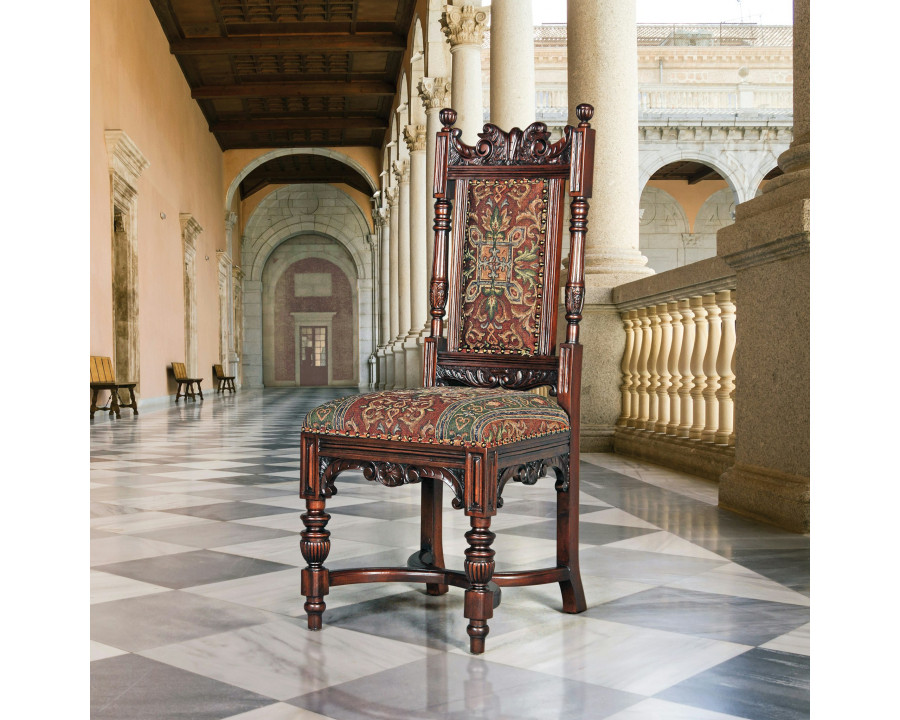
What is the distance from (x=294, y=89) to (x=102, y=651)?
18530 millimetres

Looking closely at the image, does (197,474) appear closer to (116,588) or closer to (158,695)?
(116,588)

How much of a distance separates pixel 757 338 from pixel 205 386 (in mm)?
18014

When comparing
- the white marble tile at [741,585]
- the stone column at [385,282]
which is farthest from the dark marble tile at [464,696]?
the stone column at [385,282]

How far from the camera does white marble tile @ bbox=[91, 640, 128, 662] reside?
1.90 metres

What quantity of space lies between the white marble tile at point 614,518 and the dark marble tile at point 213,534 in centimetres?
118

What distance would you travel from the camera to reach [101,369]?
1056 centimetres

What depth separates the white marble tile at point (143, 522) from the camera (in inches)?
135

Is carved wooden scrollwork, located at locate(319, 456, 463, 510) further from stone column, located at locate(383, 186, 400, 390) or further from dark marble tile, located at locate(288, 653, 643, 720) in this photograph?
stone column, located at locate(383, 186, 400, 390)

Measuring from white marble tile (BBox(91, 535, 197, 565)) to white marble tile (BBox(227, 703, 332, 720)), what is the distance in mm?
1453

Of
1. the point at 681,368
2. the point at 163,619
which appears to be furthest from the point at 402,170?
the point at 163,619

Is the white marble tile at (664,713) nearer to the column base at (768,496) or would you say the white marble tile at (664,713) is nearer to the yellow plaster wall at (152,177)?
the column base at (768,496)

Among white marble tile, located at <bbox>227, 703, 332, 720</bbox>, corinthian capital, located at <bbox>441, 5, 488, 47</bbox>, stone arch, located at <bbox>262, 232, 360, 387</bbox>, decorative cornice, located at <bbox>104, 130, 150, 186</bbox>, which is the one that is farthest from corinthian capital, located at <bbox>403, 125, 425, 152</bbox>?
stone arch, located at <bbox>262, 232, 360, 387</bbox>
